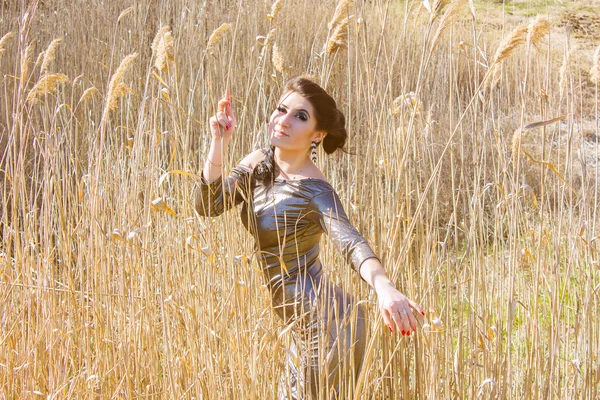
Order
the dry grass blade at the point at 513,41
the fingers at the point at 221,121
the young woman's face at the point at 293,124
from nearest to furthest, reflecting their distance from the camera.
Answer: the dry grass blade at the point at 513,41 < the fingers at the point at 221,121 < the young woman's face at the point at 293,124

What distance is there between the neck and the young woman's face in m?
0.02

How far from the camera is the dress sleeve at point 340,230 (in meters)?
1.36

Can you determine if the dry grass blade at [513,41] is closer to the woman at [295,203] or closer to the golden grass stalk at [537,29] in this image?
the golden grass stalk at [537,29]

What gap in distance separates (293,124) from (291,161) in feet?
0.28

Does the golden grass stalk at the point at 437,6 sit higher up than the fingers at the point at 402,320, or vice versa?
the golden grass stalk at the point at 437,6

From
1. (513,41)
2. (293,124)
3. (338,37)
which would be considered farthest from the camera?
(293,124)

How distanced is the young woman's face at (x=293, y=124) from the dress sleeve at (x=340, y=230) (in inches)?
5.9

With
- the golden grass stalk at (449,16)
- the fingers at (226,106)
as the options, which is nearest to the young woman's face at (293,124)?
the fingers at (226,106)

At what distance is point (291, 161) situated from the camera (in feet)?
5.37

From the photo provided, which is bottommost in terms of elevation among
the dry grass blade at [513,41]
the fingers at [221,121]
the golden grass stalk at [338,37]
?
the fingers at [221,121]

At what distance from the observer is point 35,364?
1.67m

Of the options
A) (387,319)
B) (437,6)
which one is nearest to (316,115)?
(437,6)

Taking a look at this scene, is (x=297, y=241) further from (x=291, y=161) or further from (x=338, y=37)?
(x=338, y=37)

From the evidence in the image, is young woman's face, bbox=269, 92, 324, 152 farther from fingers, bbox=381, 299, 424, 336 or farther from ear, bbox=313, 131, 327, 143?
fingers, bbox=381, 299, 424, 336
